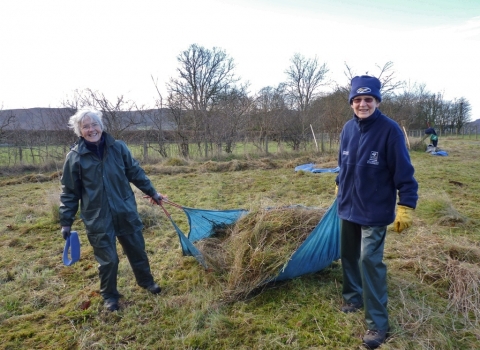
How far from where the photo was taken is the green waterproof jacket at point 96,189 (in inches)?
88.7

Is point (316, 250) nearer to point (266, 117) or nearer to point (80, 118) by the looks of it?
point (80, 118)

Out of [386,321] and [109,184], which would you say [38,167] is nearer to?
[109,184]

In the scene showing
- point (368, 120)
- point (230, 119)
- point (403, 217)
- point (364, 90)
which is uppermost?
point (230, 119)

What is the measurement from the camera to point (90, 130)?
87.8 inches

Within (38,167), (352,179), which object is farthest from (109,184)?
(38,167)

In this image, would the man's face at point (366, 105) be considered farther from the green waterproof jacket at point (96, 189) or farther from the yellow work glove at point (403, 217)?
the green waterproof jacket at point (96, 189)

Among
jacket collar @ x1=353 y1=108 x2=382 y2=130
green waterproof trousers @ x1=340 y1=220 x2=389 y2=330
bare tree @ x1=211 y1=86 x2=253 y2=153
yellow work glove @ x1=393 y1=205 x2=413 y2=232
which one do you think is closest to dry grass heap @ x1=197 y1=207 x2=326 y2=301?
green waterproof trousers @ x1=340 y1=220 x2=389 y2=330

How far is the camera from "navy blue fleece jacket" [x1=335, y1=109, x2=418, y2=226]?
5.78ft

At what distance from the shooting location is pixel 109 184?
230 cm

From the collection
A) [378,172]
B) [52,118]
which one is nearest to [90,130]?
[378,172]

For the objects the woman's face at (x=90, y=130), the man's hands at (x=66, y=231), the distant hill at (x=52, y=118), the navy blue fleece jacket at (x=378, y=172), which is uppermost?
the distant hill at (x=52, y=118)

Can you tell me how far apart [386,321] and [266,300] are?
34.5 inches

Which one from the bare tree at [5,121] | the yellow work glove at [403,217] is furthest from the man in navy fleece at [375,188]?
the bare tree at [5,121]

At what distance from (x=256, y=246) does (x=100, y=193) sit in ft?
4.35
